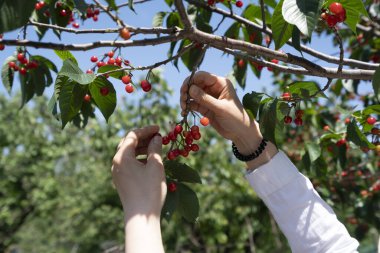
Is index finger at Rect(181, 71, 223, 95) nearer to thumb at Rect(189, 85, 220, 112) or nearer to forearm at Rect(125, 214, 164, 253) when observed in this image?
thumb at Rect(189, 85, 220, 112)

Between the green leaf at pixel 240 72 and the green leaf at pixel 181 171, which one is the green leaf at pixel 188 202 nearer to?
the green leaf at pixel 181 171

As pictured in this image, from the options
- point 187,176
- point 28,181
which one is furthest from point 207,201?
point 187,176

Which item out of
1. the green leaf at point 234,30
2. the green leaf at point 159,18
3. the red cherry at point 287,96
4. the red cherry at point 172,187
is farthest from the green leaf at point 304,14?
the green leaf at point 159,18

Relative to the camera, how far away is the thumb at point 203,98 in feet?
4.39

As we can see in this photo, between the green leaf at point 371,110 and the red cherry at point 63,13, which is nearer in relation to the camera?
the green leaf at point 371,110

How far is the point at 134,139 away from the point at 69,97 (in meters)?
0.30

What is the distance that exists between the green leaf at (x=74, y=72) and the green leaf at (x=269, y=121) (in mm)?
551

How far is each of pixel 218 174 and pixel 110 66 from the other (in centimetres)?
897

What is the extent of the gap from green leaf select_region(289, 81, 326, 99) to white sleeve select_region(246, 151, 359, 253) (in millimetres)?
240

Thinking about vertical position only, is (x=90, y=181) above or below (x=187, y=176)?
below

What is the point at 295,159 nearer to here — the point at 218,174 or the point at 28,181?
the point at 218,174

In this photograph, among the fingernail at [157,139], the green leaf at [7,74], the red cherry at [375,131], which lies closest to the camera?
the fingernail at [157,139]

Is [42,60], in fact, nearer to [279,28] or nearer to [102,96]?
[102,96]

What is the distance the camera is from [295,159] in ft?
14.7
